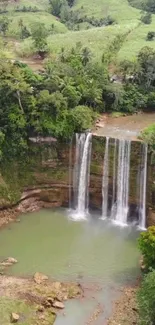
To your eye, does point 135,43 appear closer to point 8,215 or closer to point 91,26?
point 91,26

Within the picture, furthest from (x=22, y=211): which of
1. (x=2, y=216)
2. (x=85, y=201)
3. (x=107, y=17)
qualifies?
(x=107, y=17)

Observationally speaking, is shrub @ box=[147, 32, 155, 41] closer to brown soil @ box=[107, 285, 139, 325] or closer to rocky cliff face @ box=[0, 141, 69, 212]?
rocky cliff face @ box=[0, 141, 69, 212]

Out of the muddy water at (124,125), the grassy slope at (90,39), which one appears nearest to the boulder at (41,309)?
the muddy water at (124,125)

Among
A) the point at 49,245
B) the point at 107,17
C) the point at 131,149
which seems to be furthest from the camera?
the point at 107,17

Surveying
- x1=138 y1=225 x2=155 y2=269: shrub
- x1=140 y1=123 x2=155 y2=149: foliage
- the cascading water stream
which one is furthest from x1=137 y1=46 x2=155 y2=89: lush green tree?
x1=138 y1=225 x2=155 y2=269: shrub

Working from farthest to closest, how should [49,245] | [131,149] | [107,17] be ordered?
1. [107,17]
2. [131,149]
3. [49,245]

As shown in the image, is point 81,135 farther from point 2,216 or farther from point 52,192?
point 2,216
